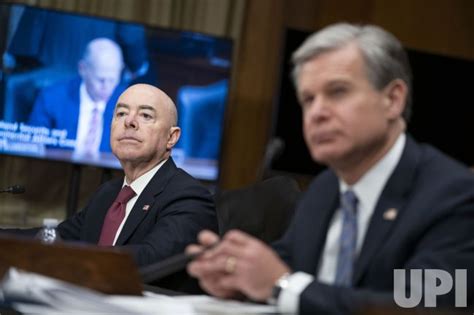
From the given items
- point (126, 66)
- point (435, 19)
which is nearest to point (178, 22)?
point (126, 66)

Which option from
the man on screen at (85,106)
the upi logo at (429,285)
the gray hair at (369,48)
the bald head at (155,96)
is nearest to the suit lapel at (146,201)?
the bald head at (155,96)

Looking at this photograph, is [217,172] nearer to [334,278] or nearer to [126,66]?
[126,66]

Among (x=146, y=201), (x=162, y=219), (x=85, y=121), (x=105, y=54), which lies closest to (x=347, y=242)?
(x=162, y=219)

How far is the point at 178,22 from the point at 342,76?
213 inches

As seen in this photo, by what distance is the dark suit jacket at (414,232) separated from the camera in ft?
5.69

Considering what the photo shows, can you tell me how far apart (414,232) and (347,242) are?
148 mm

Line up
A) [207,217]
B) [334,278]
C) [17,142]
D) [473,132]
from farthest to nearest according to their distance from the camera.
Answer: [473,132] → [17,142] → [207,217] → [334,278]

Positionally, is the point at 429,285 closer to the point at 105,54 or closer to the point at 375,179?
the point at 375,179

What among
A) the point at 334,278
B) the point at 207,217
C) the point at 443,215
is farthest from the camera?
the point at 207,217

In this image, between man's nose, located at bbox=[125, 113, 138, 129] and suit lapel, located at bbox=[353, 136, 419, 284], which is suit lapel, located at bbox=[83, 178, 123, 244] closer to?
man's nose, located at bbox=[125, 113, 138, 129]

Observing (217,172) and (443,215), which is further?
(217,172)

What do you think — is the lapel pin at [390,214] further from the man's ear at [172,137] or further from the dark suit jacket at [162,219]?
the man's ear at [172,137]

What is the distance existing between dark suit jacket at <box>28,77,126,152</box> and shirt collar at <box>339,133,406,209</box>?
4647mm

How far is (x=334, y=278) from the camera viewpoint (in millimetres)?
1951
